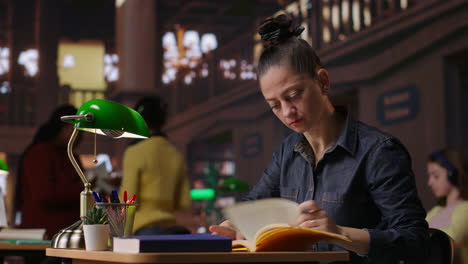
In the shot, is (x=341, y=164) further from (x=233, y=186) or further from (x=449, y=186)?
(x=233, y=186)

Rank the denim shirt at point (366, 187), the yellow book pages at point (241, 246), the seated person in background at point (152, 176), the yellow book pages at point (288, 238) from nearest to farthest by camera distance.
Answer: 1. the yellow book pages at point (288, 238)
2. the yellow book pages at point (241, 246)
3. the denim shirt at point (366, 187)
4. the seated person in background at point (152, 176)

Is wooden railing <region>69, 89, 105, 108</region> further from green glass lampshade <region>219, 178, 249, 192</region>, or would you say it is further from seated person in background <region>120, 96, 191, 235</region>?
seated person in background <region>120, 96, 191, 235</region>

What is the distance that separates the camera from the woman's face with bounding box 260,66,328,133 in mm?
1722

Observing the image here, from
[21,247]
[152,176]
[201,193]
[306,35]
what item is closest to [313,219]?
[21,247]

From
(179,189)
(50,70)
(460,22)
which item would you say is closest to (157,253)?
(179,189)

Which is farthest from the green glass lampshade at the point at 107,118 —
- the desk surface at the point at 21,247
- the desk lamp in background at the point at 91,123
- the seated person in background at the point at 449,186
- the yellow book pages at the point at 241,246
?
the seated person in background at the point at 449,186

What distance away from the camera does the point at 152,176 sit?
126 inches

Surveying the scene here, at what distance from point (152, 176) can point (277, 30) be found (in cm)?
157

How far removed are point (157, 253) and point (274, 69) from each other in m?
0.65

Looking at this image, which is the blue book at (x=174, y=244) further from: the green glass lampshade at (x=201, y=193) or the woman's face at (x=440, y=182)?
the green glass lampshade at (x=201, y=193)

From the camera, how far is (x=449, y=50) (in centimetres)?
499

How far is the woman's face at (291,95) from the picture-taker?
5.65 feet

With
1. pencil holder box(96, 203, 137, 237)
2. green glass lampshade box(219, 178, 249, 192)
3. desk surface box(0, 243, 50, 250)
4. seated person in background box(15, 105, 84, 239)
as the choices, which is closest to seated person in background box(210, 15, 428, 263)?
pencil holder box(96, 203, 137, 237)

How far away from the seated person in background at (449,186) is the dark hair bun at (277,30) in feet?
6.12
